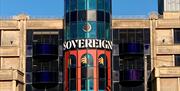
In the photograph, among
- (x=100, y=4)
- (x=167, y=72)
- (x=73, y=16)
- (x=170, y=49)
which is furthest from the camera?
(x=170, y=49)

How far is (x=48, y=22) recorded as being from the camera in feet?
281

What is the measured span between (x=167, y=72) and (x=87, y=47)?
1099 centimetres

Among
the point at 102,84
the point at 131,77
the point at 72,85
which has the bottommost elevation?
the point at 72,85

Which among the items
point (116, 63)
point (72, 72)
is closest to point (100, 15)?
point (116, 63)

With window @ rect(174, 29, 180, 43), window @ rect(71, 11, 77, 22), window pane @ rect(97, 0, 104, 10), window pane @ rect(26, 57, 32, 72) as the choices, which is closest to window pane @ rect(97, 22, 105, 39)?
window pane @ rect(97, 0, 104, 10)

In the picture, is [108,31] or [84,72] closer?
[84,72]

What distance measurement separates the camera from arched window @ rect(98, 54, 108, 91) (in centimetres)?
7906

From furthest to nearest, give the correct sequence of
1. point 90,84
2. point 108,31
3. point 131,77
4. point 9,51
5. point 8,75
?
point 9,51
point 131,77
point 108,31
point 8,75
point 90,84

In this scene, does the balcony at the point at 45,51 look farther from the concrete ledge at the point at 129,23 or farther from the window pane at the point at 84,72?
the concrete ledge at the point at 129,23

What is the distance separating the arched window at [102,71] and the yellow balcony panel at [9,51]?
42.2ft

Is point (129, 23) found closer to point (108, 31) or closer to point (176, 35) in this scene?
point (108, 31)

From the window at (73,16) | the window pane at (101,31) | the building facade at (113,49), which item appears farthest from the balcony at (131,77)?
the window at (73,16)

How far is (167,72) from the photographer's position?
78438 mm

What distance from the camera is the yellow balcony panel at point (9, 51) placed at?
8456cm
